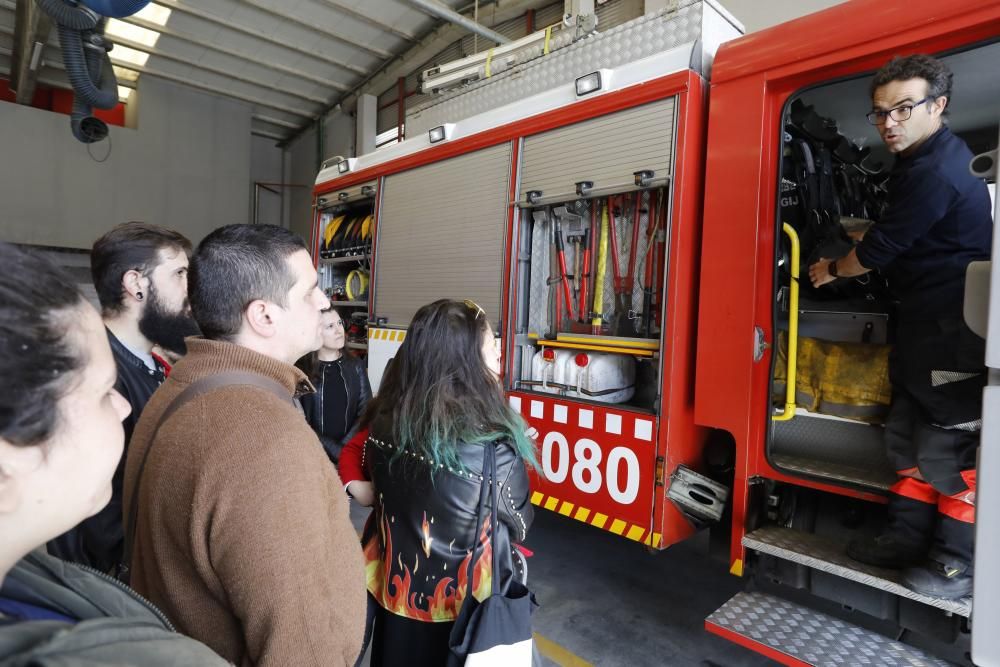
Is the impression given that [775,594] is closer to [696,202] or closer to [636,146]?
[696,202]

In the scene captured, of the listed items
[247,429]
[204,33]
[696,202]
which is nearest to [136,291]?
[247,429]

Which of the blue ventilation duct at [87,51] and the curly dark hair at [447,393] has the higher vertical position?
the blue ventilation duct at [87,51]

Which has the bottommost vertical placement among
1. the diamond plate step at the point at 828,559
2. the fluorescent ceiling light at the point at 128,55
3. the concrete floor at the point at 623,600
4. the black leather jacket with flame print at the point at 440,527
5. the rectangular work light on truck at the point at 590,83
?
the concrete floor at the point at 623,600

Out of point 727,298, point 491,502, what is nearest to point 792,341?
point 727,298

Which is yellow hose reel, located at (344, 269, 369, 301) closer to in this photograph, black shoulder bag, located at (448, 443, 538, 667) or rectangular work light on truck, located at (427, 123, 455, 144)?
rectangular work light on truck, located at (427, 123, 455, 144)

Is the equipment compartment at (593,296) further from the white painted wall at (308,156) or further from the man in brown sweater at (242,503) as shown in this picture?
the white painted wall at (308,156)

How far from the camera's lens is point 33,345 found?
0.57m

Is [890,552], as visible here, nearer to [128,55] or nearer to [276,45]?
[276,45]

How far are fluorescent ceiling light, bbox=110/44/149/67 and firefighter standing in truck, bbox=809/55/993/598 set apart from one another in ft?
36.1

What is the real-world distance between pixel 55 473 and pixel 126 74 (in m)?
12.6

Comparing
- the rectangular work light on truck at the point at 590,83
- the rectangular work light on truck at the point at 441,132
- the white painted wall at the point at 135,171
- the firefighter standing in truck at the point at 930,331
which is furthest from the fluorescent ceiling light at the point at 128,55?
the firefighter standing in truck at the point at 930,331

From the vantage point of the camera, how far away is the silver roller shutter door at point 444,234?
353cm

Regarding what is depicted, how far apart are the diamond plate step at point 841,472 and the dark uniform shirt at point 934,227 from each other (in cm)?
66

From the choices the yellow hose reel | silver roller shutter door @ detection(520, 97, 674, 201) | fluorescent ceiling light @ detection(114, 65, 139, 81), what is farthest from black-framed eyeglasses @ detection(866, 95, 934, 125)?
fluorescent ceiling light @ detection(114, 65, 139, 81)
